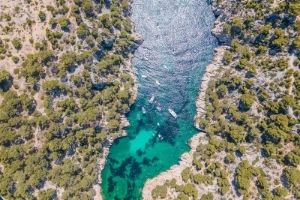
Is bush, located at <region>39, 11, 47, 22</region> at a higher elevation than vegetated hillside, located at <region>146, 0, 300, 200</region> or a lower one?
higher

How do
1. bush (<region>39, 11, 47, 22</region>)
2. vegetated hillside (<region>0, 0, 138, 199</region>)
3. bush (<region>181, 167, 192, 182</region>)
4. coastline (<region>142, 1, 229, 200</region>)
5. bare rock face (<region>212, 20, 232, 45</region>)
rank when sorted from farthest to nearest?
coastline (<region>142, 1, 229, 200</region>) → bare rock face (<region>212, 20, 232, 45</region>) → bush (<region>181, 167, 192, 182</region>) → vegetated hillside (<region>0, 0, 138, 199</region>) → bush (<region>39, 11, 47, 22</region>)

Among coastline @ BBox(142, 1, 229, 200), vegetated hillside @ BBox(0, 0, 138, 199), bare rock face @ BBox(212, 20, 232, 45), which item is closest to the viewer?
vegetated hillside @ BBox(0, 0, 138, 199)

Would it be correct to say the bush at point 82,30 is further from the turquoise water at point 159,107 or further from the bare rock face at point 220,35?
the bare rock face at point 220,35

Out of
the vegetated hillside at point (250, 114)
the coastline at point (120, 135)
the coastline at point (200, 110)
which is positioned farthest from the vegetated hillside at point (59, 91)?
the vegetated hillside at point (250, 114)

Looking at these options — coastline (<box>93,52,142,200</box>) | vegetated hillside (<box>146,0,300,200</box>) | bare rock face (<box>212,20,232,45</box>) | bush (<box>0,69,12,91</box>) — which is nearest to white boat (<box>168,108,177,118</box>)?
vegetated hillside (<box>146,0,300,200</box>)

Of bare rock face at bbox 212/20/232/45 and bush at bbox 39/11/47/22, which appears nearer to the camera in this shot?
→ bush at bbox 39/11/47/22

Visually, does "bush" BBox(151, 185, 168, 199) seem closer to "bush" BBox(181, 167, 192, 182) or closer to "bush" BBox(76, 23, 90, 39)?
"bush" BBox(181, 167, 192, 182)
